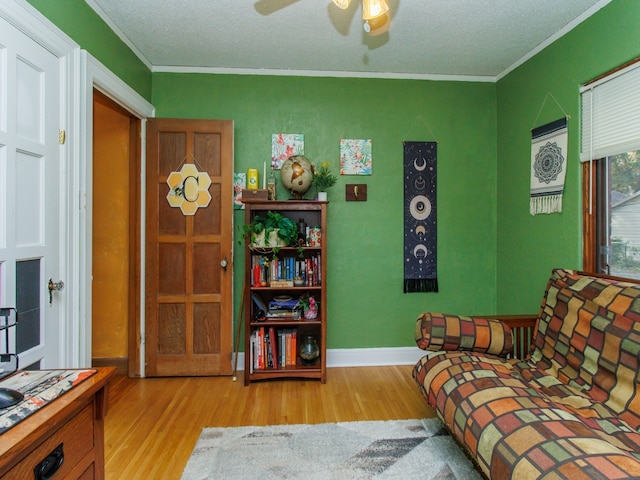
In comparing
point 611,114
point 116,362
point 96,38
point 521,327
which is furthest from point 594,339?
point 116,362

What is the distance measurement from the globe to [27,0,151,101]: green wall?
135cm

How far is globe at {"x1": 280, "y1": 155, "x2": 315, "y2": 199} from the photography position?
110 inches

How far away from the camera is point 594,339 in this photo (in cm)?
169

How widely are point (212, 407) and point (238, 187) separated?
5.82 ft

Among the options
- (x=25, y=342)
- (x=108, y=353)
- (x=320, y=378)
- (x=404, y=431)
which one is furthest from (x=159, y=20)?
(x=404, y=431)

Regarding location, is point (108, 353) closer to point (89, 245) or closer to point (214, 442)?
point (89, 245)

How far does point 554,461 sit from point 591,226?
171 centimetres

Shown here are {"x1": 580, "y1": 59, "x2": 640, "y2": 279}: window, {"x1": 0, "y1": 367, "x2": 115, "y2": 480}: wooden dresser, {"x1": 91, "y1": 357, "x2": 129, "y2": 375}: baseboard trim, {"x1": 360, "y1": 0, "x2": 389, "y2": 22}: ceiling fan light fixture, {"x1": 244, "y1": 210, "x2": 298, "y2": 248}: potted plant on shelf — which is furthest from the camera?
{"x1": 91, "y1": 357, "x2": 129, "y2": 375}: baseboard trim

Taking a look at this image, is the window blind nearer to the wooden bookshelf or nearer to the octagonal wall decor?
the wooden bookshelf

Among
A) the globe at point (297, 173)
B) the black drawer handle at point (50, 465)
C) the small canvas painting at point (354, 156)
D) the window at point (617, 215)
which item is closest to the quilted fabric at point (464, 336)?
the window at point (617, 215)

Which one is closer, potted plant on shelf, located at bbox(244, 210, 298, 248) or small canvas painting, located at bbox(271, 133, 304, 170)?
potted plant on shelf, located at bbox(244, 210, 298, 248)

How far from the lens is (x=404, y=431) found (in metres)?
2.06

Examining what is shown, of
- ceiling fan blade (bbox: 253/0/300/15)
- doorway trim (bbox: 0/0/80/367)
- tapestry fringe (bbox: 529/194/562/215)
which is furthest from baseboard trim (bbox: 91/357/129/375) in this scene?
tapestry fringe (bbox: 529/194/562/215)

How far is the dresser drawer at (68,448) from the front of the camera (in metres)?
0.80
